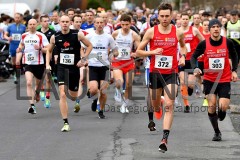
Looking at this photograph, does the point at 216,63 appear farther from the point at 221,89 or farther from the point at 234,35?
the point at 234,35

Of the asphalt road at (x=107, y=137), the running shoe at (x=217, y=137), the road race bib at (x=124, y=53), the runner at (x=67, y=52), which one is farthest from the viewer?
the road race bib at (x=124, y=53)

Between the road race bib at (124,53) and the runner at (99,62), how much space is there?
80cm

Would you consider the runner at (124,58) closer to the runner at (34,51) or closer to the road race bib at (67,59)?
the runner at (34,51)

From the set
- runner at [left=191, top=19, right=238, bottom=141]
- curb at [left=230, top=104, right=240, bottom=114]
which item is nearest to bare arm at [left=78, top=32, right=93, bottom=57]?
runner at [left=191, top=19, right=238, bottom=141]

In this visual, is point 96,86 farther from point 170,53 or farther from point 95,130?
point 170,53

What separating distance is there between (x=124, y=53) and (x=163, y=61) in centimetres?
505

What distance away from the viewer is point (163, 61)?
11891 millimetres

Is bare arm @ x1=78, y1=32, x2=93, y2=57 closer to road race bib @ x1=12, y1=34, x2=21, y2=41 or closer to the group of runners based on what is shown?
the group of runners

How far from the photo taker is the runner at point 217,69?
1240 centimetres

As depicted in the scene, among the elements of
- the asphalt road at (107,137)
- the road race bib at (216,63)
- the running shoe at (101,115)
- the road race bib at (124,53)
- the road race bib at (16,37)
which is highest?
the road race bib at (16,37)

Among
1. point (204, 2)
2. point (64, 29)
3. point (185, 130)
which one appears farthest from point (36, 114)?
point (204, 2)

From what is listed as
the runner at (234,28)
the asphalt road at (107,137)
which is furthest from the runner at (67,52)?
the runner at (234,28)

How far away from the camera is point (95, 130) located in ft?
44.9

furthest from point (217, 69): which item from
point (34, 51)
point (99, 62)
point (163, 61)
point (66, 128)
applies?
point (34, 51)
